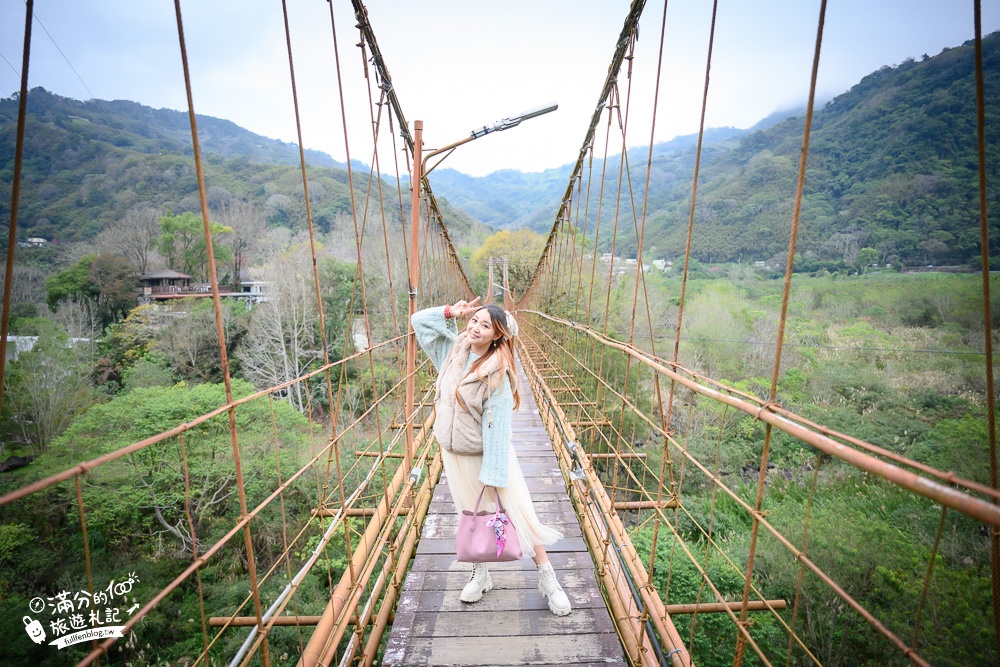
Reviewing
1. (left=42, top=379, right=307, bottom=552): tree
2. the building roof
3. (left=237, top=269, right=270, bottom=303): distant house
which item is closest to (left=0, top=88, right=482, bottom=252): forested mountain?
the building roof

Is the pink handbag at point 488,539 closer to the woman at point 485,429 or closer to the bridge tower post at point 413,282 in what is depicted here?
the woman at point 485,429

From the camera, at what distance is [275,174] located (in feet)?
109

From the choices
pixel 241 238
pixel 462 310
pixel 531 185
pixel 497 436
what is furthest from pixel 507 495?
pixel 531 185

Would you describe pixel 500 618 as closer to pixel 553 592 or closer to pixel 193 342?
pixel 553 592

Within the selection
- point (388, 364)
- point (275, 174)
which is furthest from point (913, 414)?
point (275, 174)

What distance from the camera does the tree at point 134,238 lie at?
16.8 meters

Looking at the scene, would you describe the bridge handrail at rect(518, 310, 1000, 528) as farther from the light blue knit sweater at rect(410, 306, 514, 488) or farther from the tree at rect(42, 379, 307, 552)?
the tree at rect(42, 379, 307, 552)

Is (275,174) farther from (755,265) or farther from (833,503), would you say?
(833,503)

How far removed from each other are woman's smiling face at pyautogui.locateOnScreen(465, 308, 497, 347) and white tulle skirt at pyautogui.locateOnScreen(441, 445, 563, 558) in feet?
1.26

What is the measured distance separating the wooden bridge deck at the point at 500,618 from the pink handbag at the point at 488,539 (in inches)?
12.8

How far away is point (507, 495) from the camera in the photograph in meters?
1.51

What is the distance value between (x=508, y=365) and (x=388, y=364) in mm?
13261

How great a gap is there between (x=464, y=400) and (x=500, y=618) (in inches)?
32.9

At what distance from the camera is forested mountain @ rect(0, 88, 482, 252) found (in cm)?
1490
